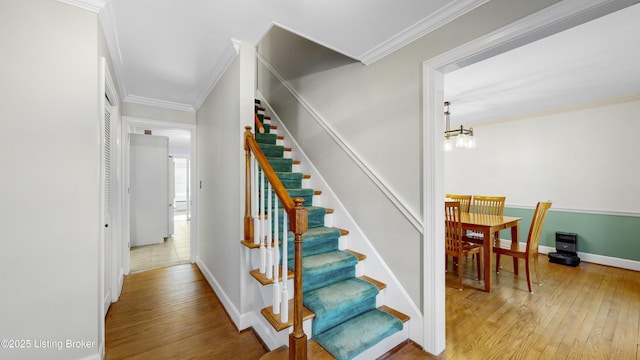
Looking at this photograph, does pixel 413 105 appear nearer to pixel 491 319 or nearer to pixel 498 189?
pixel 491 319

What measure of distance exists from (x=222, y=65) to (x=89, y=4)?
39.3 inches

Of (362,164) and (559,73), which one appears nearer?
(362,164)

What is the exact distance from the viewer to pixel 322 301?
172cm

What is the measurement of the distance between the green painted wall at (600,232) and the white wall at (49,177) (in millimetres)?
5905

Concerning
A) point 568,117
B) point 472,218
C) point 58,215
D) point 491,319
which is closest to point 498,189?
point 568,117

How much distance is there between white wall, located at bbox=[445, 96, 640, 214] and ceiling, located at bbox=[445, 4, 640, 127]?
27 centimetres

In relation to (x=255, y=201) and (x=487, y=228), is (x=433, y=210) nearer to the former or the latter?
(x=255, y=201)

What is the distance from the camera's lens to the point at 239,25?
5.98 ft

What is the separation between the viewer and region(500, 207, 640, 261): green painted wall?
135 inches

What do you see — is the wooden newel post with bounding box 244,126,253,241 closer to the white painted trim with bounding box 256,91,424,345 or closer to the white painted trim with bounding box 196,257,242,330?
the white painted trim with bounding box 196,257,242,330

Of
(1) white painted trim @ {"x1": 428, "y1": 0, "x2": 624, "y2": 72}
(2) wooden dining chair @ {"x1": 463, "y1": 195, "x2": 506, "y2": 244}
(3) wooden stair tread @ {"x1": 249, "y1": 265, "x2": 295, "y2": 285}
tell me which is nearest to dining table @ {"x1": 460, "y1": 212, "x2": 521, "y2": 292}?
(2) wooden dining chair @ {"x1": 463, "y1": 195, "x2": 506, "y2": 244}

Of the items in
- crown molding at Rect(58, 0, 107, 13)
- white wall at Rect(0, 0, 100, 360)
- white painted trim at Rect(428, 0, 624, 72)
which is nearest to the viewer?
white painted trim at Rect(428, 0, 624, 72)

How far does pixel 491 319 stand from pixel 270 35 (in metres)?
4.76

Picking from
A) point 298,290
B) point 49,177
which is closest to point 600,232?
point 298,290
